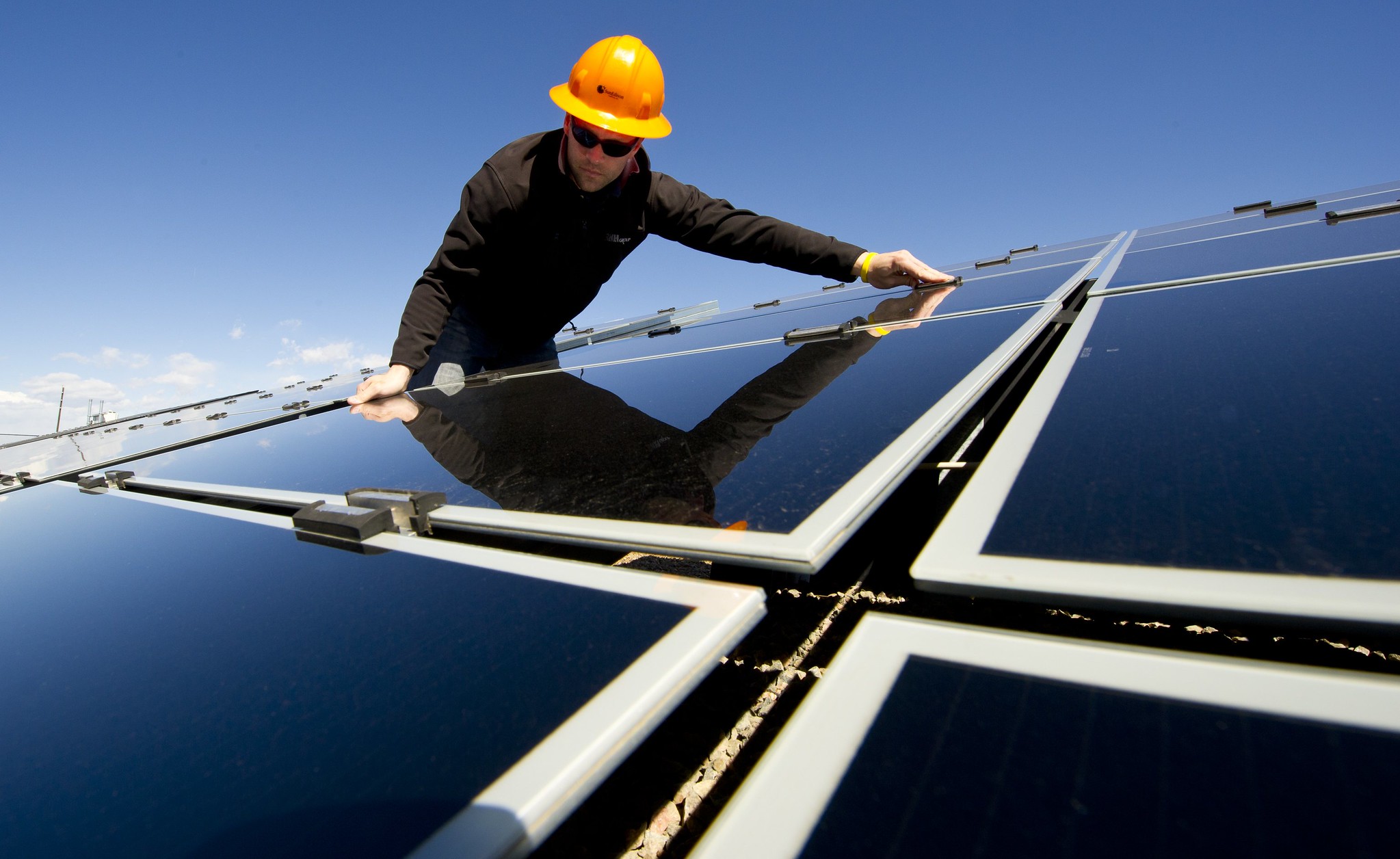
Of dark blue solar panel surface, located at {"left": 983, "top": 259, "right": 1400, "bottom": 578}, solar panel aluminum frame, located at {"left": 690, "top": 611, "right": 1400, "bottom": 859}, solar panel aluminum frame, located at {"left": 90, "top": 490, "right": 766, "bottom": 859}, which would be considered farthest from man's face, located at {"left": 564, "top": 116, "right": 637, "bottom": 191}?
solar panel aluminum frame, located at {"left": 690, "top": 611, "right": 1400, "bottom": 859}

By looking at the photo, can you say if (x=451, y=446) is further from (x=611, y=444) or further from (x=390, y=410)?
(x=390, y=410)

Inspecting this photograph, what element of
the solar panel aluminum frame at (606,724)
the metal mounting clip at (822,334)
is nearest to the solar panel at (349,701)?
the solar panel aluminum frame at (606,724)

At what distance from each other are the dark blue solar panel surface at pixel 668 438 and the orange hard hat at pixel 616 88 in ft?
4.06

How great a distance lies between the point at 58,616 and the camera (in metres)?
0.98

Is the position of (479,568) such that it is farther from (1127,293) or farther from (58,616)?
(1127,293)

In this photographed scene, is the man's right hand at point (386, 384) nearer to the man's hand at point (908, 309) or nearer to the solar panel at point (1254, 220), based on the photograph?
the man's hand at point (908, 309)

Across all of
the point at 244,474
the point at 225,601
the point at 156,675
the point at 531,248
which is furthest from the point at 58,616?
the point at 531,248

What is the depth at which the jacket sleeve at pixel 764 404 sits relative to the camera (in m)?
1.12

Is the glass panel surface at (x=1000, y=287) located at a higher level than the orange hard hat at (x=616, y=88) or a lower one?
lower

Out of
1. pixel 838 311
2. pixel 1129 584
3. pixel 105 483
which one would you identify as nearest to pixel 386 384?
pixel 105 483

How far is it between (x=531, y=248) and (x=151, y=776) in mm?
2860

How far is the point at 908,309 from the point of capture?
9.07 feet

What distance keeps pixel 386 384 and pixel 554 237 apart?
108 centimetres

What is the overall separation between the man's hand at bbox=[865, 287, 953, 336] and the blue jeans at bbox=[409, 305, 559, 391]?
7.21 feet
